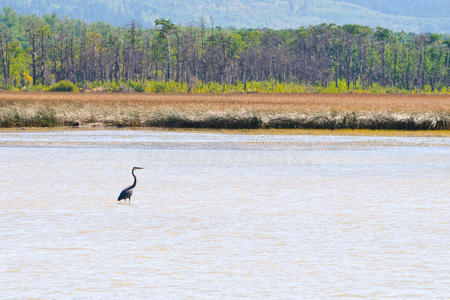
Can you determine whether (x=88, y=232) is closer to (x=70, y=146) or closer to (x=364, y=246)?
(x=364, y=246)

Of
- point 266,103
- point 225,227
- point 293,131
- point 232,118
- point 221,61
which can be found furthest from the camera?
point 221,61

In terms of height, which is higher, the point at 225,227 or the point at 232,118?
the point at 225,227

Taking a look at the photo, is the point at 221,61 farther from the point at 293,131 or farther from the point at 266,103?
the point at 293,131

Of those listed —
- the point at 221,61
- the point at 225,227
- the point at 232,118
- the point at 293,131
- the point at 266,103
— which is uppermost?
the point at 221,61

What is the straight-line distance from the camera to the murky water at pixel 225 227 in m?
9.66

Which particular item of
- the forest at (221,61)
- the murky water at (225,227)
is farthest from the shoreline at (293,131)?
the forest at (221,61)

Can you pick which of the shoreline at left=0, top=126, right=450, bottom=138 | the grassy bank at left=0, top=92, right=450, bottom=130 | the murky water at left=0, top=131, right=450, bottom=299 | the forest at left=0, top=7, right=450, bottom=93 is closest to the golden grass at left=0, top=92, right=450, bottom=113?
the grassy bank at left=0, top=92, right=450, bottom=130

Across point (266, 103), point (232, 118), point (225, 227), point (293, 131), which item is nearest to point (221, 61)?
point (266, 103)

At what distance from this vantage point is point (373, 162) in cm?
2506

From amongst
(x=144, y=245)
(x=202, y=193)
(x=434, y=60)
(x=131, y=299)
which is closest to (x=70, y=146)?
(x=202, y=193)

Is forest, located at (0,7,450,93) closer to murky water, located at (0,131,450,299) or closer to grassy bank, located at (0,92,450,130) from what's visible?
grassy bank, located at (0,92,450,130)

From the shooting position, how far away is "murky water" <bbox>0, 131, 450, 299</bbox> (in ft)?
31.7

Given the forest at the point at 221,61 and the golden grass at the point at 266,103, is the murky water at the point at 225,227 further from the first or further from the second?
the forest at the point at 221,61

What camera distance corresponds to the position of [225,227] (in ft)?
43.9
